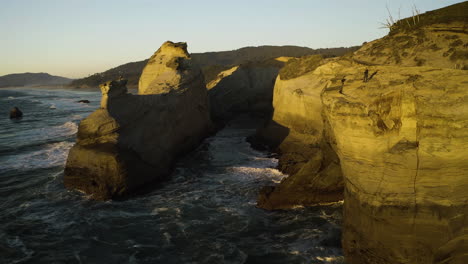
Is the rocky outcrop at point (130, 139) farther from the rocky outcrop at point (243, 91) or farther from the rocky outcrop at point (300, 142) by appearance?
the rocky outcrop at point (243, 91)

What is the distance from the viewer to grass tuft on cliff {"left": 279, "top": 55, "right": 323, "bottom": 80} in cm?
1711

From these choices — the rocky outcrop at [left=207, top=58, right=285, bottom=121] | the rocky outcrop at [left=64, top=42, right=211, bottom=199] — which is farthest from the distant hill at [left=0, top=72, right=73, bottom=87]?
the rocky outcrop at [left=64, top=42, right=211, bottom=199]

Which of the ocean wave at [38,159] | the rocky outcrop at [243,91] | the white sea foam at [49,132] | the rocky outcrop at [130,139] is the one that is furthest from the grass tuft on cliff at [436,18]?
the white sea foam at [49,132]

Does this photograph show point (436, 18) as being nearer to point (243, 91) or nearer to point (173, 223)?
point (173, 223)

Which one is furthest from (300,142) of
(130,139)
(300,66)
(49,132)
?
(49,132)

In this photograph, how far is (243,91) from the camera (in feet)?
92.6

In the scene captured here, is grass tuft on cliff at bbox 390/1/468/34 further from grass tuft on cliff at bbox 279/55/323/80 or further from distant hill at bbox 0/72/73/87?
distant hill at bbox 0/72/73/87

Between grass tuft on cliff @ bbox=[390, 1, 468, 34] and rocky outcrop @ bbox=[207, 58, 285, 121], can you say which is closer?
grass tuft on cliff @ bbox=[390, 1, 468, 34]

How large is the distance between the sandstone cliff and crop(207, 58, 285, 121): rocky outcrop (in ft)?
61.0

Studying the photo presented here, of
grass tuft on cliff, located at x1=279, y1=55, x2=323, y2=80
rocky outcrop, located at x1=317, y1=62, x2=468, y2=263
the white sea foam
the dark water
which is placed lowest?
the dark water

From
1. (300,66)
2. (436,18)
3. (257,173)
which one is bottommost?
(257,173)

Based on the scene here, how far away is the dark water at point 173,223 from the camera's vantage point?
939 cm

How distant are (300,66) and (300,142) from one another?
3935 millimetres

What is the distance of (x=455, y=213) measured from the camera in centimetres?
694
